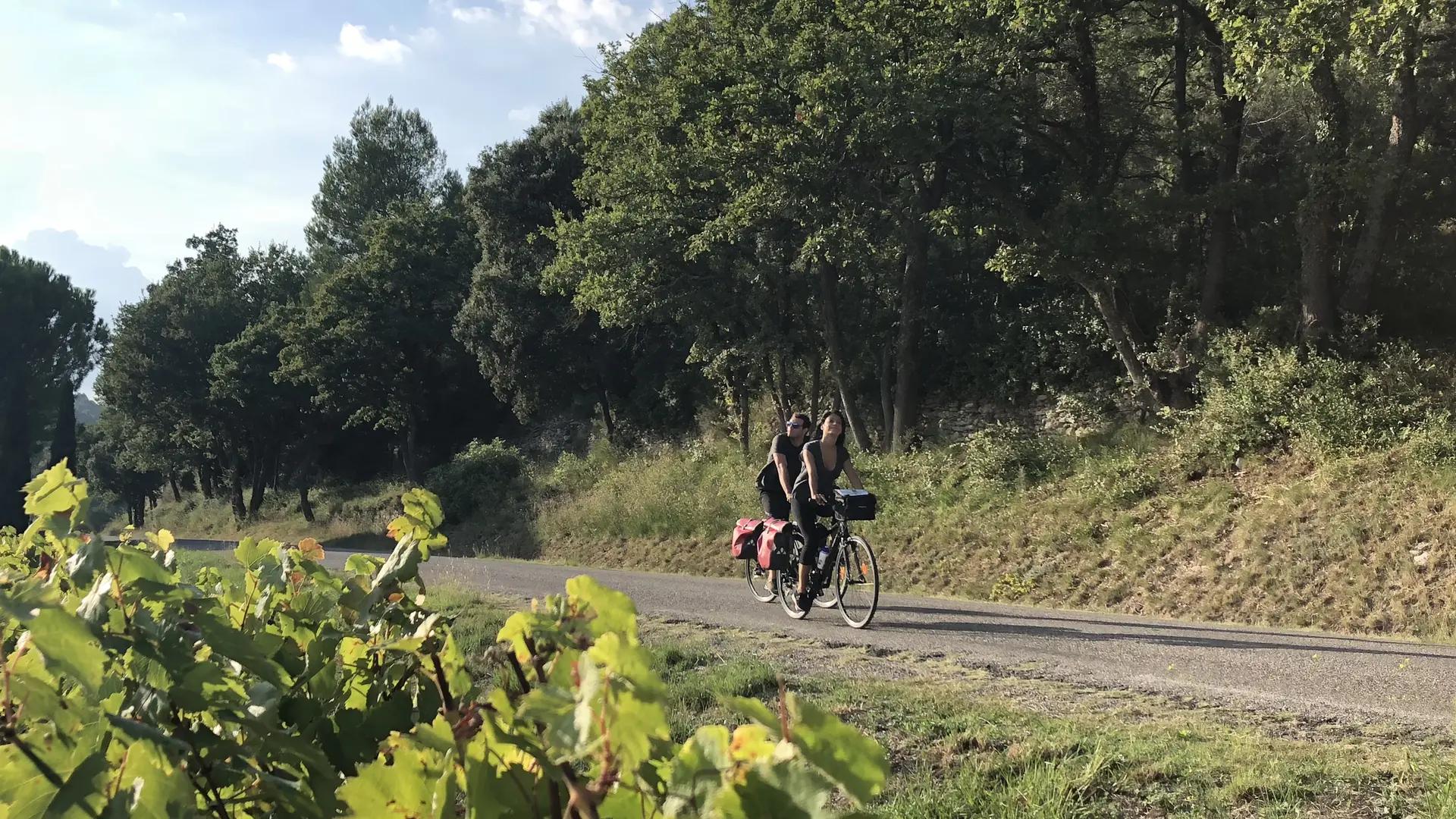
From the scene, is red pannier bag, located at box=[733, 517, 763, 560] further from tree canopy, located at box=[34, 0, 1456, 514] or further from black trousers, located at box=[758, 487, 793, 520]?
tree canopy, located at box=[34, 0, 1456, 514]

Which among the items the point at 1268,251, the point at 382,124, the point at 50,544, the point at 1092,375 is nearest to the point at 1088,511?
the point at 1092,375

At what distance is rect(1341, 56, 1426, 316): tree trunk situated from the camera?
12.6 m

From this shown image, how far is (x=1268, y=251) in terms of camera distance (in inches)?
646

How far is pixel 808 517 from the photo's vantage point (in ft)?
29.1

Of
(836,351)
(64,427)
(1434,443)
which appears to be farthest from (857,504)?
(64,427)

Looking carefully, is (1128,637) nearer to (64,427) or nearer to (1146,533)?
(1146,533)

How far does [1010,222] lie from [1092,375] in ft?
12.4

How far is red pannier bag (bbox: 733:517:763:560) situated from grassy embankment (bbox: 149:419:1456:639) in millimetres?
4290

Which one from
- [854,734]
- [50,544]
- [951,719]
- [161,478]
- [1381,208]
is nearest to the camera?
[854,734]

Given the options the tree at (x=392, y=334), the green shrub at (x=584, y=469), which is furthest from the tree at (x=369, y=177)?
the green shrub at (x=584, y=469)

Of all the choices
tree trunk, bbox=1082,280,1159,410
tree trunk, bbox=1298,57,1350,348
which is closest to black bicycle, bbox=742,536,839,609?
tree trunk, bbox=1082,280,1159,410

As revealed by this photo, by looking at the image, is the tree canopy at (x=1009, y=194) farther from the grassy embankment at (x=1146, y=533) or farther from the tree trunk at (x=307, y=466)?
the tree trunk at (x=307, y=466)

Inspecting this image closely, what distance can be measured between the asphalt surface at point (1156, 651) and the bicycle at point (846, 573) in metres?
0.20

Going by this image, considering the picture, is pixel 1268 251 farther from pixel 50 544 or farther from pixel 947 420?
pixel 50 544
